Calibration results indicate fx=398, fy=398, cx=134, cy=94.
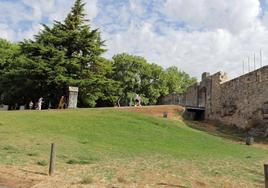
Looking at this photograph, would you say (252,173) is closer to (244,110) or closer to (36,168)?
(36,168)

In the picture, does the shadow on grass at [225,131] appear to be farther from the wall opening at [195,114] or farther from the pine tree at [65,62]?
the pine tree at [65,62]

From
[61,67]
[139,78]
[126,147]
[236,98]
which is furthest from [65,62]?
[139,78]

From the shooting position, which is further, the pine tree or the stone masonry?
the pine tree

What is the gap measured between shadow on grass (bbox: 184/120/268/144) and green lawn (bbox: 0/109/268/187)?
10.0 ft

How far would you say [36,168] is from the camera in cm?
1197

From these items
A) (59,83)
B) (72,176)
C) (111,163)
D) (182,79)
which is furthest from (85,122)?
(182,79)

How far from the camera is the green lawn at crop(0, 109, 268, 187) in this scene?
1281 centimetres

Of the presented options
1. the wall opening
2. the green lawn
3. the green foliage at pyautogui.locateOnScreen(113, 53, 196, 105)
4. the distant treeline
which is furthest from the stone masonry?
the green foliage at pyautogui.locateOnScreen(113, 53, 196, 105)

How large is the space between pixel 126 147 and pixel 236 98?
668 inches

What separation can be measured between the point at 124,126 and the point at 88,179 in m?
12.8

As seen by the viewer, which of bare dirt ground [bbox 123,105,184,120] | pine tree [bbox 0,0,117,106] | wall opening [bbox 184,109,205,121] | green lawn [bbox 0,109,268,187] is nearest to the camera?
green lawn [bbox 0,109,268,187]

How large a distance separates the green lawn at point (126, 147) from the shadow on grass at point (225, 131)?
10.0 ft

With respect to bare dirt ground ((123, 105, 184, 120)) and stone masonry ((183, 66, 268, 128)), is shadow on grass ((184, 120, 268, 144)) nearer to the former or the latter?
stone masonry ((183, 66, 268, 128))

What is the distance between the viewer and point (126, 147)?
17531 millimetres
